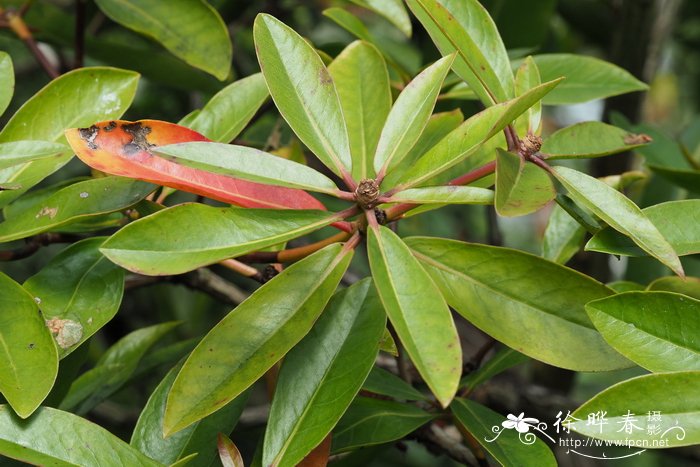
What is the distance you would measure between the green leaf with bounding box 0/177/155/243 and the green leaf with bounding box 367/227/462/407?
9.3 inches

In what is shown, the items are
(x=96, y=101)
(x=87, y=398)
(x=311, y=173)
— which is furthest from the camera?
(x=87, y=398)

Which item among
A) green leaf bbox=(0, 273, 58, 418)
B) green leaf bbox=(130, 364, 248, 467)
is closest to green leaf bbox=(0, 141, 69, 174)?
green leaf bbox=(0, 273, 58, 418)

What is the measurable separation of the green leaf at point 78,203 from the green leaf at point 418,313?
237mm

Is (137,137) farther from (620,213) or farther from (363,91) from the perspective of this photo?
(620,213)

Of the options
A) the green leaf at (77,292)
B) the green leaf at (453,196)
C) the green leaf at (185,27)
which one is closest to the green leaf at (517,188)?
the green leaf at (453,196)

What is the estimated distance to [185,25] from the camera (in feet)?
3.41

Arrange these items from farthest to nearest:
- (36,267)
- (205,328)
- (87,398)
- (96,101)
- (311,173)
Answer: (205,328) → (36,267) → (87,398) → (96,101) → (311,173)

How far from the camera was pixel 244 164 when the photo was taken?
604mm

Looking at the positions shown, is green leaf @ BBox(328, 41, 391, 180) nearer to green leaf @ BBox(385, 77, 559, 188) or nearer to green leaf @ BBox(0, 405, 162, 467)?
green leaf @ BBox(385, 77, 559, 188)

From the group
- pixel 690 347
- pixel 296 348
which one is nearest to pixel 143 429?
pixel 296 348

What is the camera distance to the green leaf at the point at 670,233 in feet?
2.17

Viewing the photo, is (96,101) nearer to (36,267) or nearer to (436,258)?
(436,258)

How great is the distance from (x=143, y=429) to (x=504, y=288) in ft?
1.15

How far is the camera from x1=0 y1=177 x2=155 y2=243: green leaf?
705 millimetres
